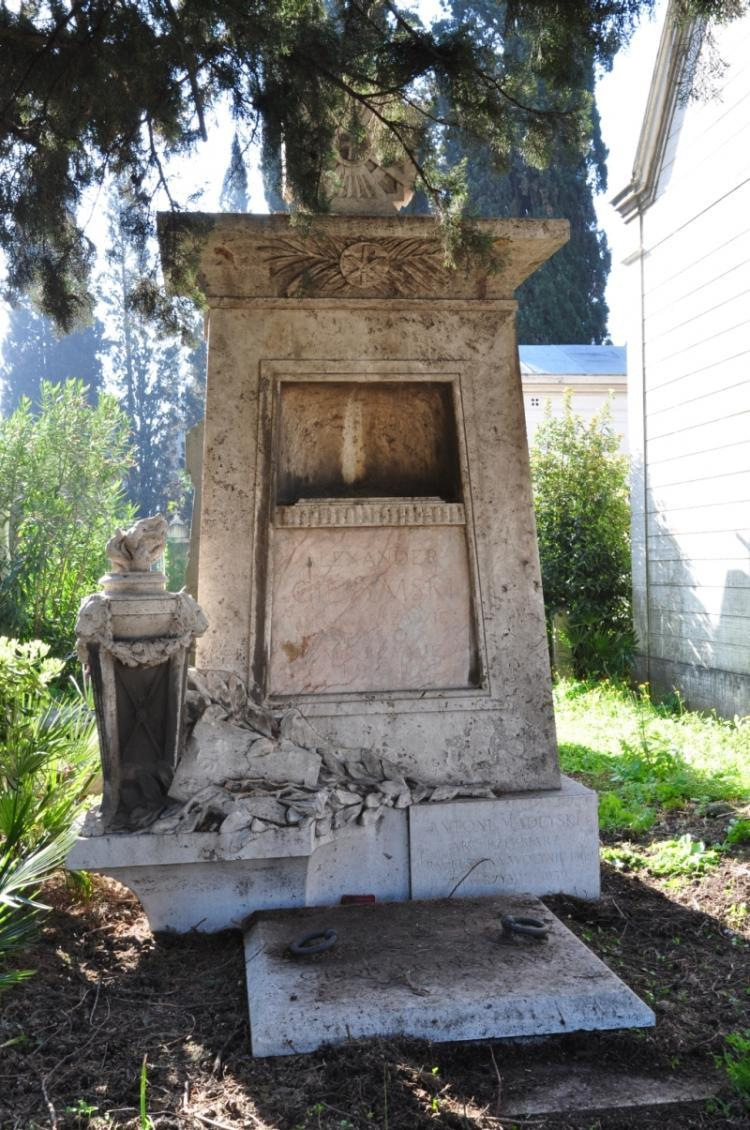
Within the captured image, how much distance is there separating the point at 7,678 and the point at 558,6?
10.8 feet

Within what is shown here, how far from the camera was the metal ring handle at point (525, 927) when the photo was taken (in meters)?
3.21

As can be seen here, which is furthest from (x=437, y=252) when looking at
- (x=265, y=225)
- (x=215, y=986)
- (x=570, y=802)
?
(x=215, y=986)

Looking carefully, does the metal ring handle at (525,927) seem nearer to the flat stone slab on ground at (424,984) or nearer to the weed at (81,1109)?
the flat stone slab on ground at (424,984)

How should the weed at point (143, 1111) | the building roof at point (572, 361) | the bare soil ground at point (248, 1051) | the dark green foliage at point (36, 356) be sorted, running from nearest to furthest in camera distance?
the weed at point (143, 1111) < the bare soil ground at point (248, 1051) < the building roof at point (572, 361) < the dark green foliage at point (36, 356)

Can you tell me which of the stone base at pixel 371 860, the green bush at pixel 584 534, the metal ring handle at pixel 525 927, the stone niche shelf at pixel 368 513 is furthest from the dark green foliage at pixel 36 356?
the metal ring handle at pixel 525 927

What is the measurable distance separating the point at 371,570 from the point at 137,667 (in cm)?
107

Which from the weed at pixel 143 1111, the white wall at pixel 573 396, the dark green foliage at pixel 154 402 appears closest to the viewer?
the weed at pixel 143 1111

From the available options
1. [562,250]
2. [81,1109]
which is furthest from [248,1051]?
[562,250]

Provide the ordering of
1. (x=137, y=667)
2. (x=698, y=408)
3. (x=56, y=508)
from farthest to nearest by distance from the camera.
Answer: (x=56, y=508) → (x=698, y=408) → (x=137, y=667)

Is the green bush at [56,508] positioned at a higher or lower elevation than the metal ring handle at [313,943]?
higher

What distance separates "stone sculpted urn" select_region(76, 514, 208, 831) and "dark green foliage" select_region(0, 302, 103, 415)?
37.0 metres

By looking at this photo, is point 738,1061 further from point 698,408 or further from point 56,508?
point 56,508

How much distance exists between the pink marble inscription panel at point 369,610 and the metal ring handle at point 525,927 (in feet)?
3.53

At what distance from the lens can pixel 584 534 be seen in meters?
10.9
